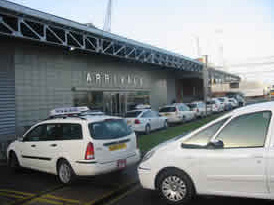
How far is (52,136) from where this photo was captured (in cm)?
697

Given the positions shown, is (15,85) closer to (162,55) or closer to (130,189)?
(130,189)

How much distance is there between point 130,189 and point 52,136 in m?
2.37

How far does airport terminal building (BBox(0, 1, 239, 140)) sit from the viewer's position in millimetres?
14117

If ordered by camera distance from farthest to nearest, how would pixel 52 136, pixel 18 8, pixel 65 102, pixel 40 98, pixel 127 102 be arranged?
1. pixel 127 102
2. pixel 65 102
3. pixel 40 98
4. pixel 18 8
5. pixel 52 136

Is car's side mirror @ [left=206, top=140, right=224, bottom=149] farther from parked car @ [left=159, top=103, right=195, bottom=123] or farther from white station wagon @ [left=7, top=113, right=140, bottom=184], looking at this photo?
parked car @ [left=159, top=103, right=195, bottom=123]

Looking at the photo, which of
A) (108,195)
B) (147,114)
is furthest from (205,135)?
(147,114)

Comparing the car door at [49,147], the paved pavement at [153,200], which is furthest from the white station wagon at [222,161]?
the car door at [49,147]

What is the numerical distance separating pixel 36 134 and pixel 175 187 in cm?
426

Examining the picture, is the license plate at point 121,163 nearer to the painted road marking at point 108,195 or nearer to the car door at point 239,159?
the painted road marking at point 108,195

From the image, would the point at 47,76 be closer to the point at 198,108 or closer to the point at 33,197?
the point at 33,197

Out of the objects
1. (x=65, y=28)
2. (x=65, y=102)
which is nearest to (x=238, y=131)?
(x=65, y=28)

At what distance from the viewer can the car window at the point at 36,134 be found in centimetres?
730

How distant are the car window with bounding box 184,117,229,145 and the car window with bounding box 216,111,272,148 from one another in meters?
0.12

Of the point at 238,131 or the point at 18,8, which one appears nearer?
the point at 238,131
